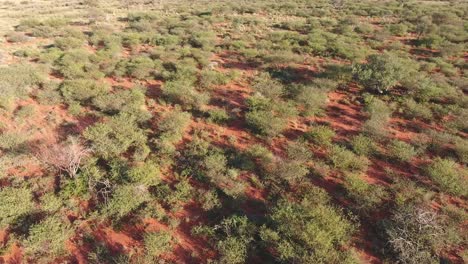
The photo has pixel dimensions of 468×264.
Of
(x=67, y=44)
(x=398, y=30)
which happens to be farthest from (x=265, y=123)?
(x=398, y=30)

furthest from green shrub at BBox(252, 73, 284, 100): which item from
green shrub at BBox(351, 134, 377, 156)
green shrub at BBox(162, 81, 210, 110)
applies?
green shrub at BBox(351, 134, 377, 156)

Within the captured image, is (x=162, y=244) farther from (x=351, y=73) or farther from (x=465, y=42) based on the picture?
(x=465, y=42)

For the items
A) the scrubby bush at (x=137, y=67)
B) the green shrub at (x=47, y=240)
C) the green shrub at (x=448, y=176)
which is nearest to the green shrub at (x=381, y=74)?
the green shrub at (x=448, y=176)

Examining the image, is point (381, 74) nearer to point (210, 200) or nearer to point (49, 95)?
point (210, 200)

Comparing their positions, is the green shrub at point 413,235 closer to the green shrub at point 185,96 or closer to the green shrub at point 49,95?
the green shrub at point 185,96

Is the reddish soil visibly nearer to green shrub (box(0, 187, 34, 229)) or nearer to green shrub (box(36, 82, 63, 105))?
green shrub (box(0, 187, 34, 229))

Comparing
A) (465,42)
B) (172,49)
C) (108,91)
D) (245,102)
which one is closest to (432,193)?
(245,102)
